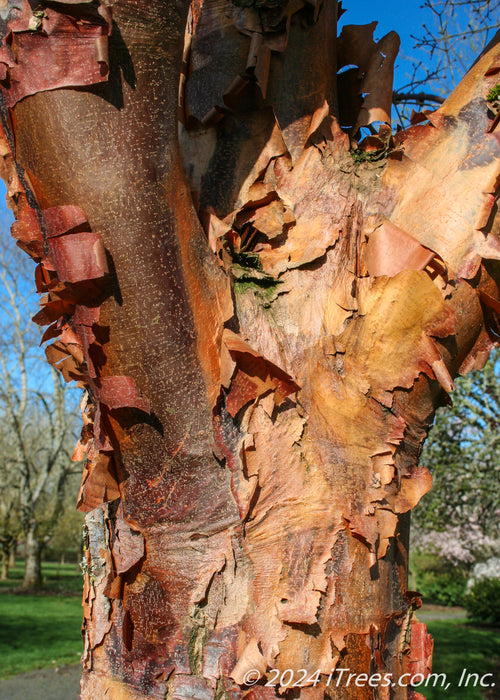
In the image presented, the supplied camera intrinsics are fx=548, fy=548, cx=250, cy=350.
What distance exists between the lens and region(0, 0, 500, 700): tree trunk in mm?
→ 1042

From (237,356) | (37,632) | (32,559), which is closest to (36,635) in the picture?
(37,632)

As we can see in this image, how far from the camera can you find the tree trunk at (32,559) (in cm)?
1828

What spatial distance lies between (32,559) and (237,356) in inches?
818

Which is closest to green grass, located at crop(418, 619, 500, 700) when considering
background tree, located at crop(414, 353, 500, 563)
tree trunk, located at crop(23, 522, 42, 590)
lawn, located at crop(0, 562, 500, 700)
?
lawn, located at crop(0, 562, 500, 700)

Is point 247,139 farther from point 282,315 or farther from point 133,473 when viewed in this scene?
point 133,473

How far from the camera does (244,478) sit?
1.15m

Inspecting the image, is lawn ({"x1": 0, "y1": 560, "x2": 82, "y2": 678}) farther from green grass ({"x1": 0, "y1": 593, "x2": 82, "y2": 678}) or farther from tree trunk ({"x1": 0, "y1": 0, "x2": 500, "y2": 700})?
tree trunk ({"x1": 0, "y1": 0, "x2": 500, "y2": 700})

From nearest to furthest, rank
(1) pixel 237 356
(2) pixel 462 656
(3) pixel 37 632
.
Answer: (1) pixel 237 356 < (2) pixel 462 656 < (3) pixel 37 632

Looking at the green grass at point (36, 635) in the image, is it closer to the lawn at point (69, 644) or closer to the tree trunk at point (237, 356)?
the lawn at point (69, 644)

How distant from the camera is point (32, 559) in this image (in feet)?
62.6

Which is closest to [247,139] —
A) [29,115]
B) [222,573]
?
[29,115]

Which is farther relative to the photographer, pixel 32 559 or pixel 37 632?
pixel 32 559

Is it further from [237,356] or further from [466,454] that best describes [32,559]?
[237,356]

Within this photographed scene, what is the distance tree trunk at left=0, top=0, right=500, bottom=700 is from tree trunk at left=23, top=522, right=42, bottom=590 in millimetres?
19100
